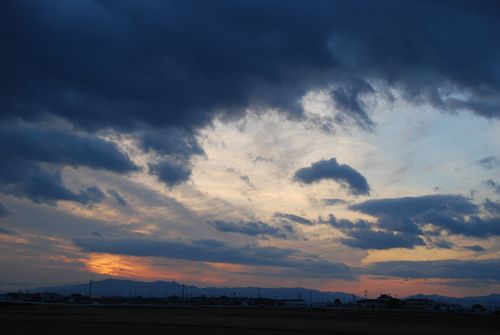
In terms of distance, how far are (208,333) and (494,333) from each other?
105 ft

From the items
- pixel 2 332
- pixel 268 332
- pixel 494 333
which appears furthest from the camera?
pixel 494 333

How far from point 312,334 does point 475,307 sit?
13805 centimetres

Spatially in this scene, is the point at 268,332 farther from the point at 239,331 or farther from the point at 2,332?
the point at 2,332

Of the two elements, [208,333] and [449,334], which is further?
[449,334]

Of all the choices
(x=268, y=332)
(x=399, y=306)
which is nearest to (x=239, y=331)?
(x=268, y=332)

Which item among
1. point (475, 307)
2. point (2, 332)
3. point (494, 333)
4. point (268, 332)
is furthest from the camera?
point (475, 307)

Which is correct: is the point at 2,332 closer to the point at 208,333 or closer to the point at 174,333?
the point at 174,333

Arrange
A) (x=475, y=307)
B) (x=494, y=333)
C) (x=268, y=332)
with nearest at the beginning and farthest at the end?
(x=268, y=332) < (x=494, y=333) < (x=475, y=307)

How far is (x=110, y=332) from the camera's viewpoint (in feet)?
158

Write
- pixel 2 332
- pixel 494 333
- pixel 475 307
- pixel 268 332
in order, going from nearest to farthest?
pixel 2 332
pixel 268 332
pixel 494 333
pixel 475 307

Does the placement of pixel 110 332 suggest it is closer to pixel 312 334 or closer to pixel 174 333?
pixel 174 333

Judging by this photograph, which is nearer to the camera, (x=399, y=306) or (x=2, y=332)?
(x=2, y=332)

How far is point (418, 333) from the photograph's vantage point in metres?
51.4

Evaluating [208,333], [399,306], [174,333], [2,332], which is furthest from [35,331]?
[399,306]
